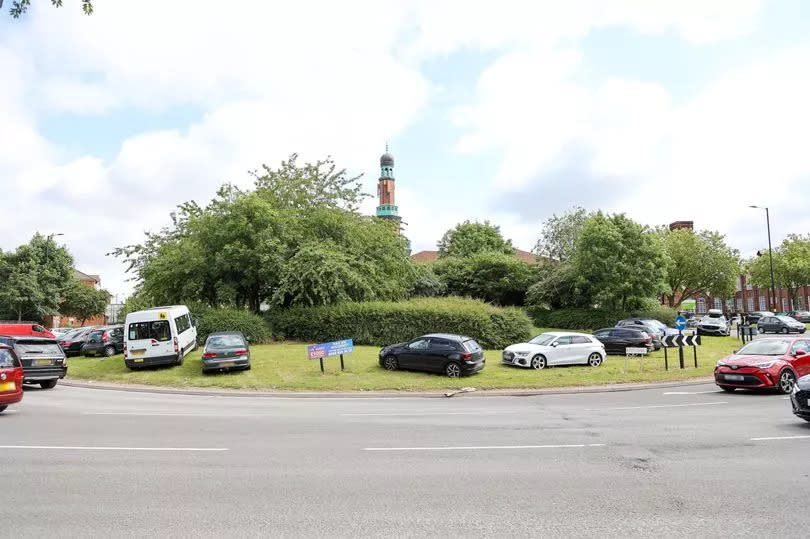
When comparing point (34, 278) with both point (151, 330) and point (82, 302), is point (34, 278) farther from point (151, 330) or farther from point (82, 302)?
point (151, 330)

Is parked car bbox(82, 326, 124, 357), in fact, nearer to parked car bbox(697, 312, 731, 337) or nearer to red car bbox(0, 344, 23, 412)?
red car bbox(0, 344, 23, 412)

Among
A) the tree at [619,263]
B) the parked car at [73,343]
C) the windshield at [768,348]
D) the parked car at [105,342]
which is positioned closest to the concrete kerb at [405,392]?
the windshield at [768,348]

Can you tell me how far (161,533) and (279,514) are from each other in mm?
1080

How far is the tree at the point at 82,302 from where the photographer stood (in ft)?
224

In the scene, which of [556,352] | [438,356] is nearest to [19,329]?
[438,356]

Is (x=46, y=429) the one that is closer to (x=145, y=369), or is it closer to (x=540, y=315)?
(x=145, y=369)

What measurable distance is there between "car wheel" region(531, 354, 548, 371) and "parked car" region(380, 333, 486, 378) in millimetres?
2342

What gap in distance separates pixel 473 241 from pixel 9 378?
6229 centimetres

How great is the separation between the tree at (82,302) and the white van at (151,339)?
48405 mm

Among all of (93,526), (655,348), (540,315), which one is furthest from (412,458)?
(540,315)

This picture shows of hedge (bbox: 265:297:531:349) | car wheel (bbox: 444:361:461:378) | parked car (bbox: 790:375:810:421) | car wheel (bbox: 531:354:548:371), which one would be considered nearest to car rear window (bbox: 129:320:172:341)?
hedge (bbox: 265:297:531:349)

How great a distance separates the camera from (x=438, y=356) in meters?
22.5

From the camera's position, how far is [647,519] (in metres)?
5.86

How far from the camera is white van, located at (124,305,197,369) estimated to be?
23.9m
